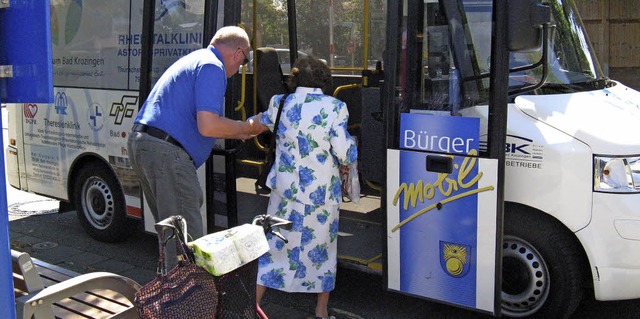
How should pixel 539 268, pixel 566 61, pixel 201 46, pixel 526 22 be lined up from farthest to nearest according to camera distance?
pixel 201 46, pixel 566 61, pixel 539 268, pixel 526 22

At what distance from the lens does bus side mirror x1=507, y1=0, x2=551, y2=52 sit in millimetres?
3652

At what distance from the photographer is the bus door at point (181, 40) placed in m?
5.20

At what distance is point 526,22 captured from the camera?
3.66 metres

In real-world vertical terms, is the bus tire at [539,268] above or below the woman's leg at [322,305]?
above

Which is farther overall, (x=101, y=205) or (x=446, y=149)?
(x=101, y=205)

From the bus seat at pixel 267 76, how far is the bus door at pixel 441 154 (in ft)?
8.91

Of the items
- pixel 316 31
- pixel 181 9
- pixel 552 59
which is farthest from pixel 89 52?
pixel 552 59

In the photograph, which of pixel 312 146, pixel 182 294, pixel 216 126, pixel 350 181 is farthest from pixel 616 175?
pixel 182 294

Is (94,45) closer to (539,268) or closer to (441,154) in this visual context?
(441,154)

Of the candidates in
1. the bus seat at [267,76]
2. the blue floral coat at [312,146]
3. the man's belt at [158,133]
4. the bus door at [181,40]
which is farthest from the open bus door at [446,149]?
the bus seat at [267,76]

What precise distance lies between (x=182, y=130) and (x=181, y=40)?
4.69ft

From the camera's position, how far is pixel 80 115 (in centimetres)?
639

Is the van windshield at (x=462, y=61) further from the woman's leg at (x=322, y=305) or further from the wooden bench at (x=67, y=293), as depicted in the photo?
the wooden bench at (x=67, y=293)

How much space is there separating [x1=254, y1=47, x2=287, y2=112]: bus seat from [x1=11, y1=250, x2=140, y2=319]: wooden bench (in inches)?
140
